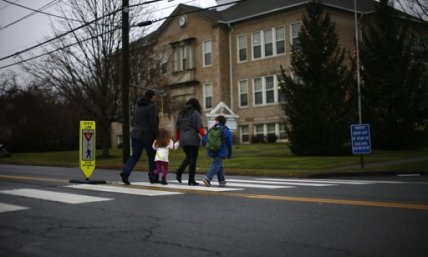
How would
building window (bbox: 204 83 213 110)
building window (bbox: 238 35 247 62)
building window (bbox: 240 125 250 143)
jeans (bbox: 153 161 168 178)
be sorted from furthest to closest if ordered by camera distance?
building window (bbox: 204 83 213 110) < building window (bbox: 238 35 247 62) < building window (bbox: 240 125 250 143) < jeans (bbox: 153 161 168 178)

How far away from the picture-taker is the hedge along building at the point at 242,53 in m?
38.8

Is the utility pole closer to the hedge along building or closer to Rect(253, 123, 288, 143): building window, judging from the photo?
the hedge along building

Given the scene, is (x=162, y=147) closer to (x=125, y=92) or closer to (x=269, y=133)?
(x=125, y=92)

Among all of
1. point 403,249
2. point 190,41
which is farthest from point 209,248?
point 190,41

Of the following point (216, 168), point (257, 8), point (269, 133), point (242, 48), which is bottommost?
point (216, 168)

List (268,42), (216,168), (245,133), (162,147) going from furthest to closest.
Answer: (245,133)
(268,42)
(162,147)
(216,168)

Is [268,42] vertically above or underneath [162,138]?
above

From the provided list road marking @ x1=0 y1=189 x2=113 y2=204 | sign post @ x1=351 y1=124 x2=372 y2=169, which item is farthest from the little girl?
sign post @ x1=351 y1=124 x2=372 y2=169

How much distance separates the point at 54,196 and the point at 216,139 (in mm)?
3519

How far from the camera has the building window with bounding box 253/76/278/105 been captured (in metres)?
39.8

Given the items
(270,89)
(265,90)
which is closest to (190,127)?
(270,89)

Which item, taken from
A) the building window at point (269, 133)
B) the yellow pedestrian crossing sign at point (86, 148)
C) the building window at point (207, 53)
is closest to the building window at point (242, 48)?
the building window at point (207, 53)

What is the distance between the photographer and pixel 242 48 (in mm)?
41844

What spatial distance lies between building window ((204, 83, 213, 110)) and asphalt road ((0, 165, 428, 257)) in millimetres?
33389
